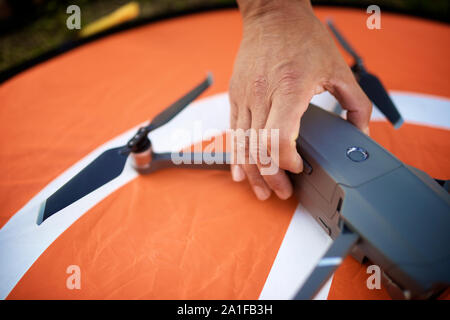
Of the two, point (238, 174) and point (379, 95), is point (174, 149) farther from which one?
point (379, 95)

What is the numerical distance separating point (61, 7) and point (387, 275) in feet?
8.28

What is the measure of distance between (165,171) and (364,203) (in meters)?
0.57


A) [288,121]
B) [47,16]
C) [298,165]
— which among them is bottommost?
[298,165]

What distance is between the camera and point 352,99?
0.78 meters

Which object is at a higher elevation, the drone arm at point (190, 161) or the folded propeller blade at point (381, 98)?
the folded propeller blade at point (381, 98)

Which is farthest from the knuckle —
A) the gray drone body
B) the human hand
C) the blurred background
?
the blurred background

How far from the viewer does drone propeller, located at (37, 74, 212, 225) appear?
71 cm

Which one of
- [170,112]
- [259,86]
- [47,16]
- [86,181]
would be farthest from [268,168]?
[47,16]

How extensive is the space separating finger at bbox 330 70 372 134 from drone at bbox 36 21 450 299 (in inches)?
1.8

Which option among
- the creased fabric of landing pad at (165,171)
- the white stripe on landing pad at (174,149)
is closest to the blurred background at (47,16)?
the creased fabric of landing pad at (165,171)

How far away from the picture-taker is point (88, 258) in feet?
2.55

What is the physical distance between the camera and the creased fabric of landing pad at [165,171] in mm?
739

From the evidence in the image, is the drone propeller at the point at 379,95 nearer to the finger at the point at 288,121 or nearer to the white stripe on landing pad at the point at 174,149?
the white stripe on landing pad at the point at 174,149
